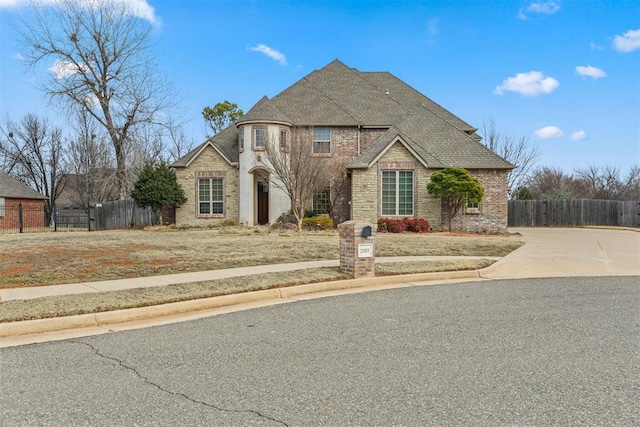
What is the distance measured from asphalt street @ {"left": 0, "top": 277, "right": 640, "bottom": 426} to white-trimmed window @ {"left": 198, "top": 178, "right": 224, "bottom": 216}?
73.4 feet

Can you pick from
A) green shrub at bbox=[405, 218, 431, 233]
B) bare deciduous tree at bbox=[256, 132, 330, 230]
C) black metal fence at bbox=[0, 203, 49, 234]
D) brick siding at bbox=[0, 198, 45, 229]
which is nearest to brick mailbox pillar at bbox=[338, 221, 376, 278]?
bare deciduous tree at bbox=[256, 132, 330, 230]

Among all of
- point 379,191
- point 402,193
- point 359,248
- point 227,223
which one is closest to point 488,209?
point 402,193

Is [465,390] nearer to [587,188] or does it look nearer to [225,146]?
[225,146]

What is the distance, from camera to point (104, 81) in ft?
125

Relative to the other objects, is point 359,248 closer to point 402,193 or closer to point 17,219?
point 402,193

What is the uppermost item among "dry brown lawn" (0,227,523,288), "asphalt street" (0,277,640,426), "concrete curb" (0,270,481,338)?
"dry brown lawn" (0,227,523,288)

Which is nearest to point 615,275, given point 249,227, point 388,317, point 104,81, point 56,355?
point 388,317

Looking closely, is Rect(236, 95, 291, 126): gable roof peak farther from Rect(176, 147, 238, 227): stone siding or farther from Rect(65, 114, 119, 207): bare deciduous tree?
Rect(65, 114, 119, 207): bare deciduous tree

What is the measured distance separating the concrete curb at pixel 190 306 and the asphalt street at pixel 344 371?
710 millimetres

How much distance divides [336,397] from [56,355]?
3.37 meters

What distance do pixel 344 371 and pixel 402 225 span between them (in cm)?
2067

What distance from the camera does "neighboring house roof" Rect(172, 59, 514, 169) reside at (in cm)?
2731

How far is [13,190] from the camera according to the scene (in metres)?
37.2

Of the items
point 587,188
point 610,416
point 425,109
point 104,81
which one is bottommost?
point 610,416
